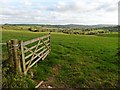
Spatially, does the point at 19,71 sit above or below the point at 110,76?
above

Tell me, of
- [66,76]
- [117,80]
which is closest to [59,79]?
[66,76]

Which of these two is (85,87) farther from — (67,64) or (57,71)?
(67,64)

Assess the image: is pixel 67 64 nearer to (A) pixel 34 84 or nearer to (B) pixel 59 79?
(B) pixel 59 79

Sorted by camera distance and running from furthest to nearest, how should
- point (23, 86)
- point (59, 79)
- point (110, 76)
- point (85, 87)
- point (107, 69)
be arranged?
point (107, 69), point (110, 76), point (59, 79), point (85, 87), point (23, 86)

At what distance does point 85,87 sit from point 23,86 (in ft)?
11.1

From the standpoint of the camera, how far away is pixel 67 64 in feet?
46.3

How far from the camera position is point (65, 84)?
10633 millimetres

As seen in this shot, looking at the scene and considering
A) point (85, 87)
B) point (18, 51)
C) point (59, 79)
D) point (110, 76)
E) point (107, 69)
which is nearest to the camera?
point (18, 51)

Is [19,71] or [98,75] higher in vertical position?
[19,71]

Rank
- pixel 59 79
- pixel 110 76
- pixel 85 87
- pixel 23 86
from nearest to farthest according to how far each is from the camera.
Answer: pixel 23 86 < pixel 85 87 < pixel 59 79 < pixel 110 76

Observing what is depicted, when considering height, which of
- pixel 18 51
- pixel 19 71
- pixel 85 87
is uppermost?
→ pixel 18 51

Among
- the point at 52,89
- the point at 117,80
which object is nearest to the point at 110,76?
the point at 117,80

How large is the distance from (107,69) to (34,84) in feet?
18.8

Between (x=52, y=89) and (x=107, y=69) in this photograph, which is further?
(x=107, y=69)
